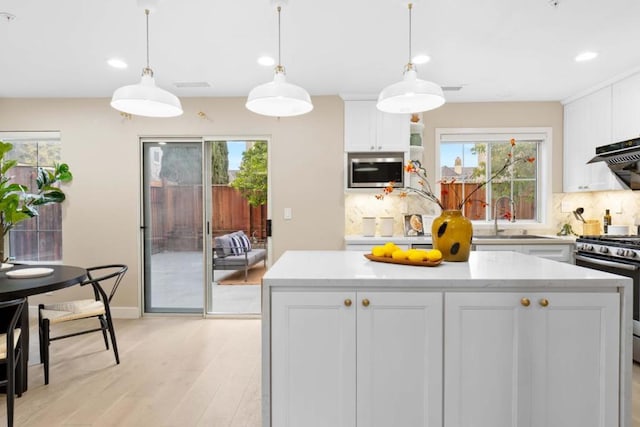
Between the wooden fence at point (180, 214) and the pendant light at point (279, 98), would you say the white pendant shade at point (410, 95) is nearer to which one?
the pendant light at point (279, 98)

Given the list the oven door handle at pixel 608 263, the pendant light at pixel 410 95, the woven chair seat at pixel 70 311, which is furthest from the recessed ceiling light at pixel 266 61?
the oven door handle at pixel 608 263

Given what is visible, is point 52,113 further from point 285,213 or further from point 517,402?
point 517,402

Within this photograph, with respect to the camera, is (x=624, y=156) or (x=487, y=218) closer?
(x=624, y=156)

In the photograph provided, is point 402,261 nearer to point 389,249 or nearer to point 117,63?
point 389,249

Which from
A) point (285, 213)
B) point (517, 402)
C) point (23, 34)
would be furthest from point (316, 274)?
point (23, 34)

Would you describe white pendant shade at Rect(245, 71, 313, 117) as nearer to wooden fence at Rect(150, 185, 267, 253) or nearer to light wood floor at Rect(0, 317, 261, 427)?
light wood floor at Rect(0, 317, 261, 427)

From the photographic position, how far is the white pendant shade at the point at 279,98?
1968 millimetres

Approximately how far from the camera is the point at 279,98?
2.11 metres

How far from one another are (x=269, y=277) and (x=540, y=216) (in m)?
4.08

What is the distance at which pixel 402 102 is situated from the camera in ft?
7.36

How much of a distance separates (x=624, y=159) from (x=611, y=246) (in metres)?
0.82

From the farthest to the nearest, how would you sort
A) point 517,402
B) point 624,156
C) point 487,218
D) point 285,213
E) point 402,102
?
point 487,218 → point 285,213 → point 624,156 → point 402,102 → point 517,402

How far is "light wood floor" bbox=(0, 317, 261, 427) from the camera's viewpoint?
7.58ft

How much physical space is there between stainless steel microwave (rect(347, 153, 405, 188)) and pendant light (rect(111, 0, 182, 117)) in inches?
90.6
